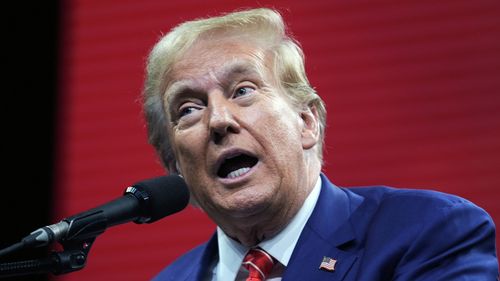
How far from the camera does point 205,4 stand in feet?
11.6

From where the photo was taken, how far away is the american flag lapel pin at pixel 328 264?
2176 millimetres

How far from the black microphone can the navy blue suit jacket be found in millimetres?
488

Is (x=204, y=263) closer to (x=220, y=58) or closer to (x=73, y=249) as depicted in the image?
(x=220, y=58)

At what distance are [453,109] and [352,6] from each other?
59cm

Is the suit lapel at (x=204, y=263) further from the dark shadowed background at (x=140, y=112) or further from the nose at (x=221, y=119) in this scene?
the dark shadowed background at (x=140, y=112)

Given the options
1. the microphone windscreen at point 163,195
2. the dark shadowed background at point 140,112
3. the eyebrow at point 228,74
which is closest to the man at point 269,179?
the eyebrow at point 228,74

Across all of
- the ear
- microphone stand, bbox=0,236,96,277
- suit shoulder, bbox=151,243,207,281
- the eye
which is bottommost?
suit shoulder, bbox=151,243,207,281

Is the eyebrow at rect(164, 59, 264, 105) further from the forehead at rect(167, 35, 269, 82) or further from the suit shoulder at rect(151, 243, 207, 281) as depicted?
the suit shoulder at rect(151, 243, 207, 281)

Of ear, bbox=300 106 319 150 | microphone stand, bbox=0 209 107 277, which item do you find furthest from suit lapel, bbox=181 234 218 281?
microphone stand, bbox=0 209 107 277

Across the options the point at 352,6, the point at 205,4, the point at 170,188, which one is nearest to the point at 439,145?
the point at 352,6

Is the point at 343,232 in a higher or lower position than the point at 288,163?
lower

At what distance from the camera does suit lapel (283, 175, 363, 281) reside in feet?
7.13

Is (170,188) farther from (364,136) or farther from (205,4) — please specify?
(205,4)

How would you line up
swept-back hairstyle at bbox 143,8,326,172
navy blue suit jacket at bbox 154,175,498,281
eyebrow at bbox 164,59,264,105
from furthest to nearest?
swept-back hairstyle at bbox 143,8,326,172 < eyebrow at bbox 164,59,264,105 < navy blue suit jacket at bbox 154,175,498,281
